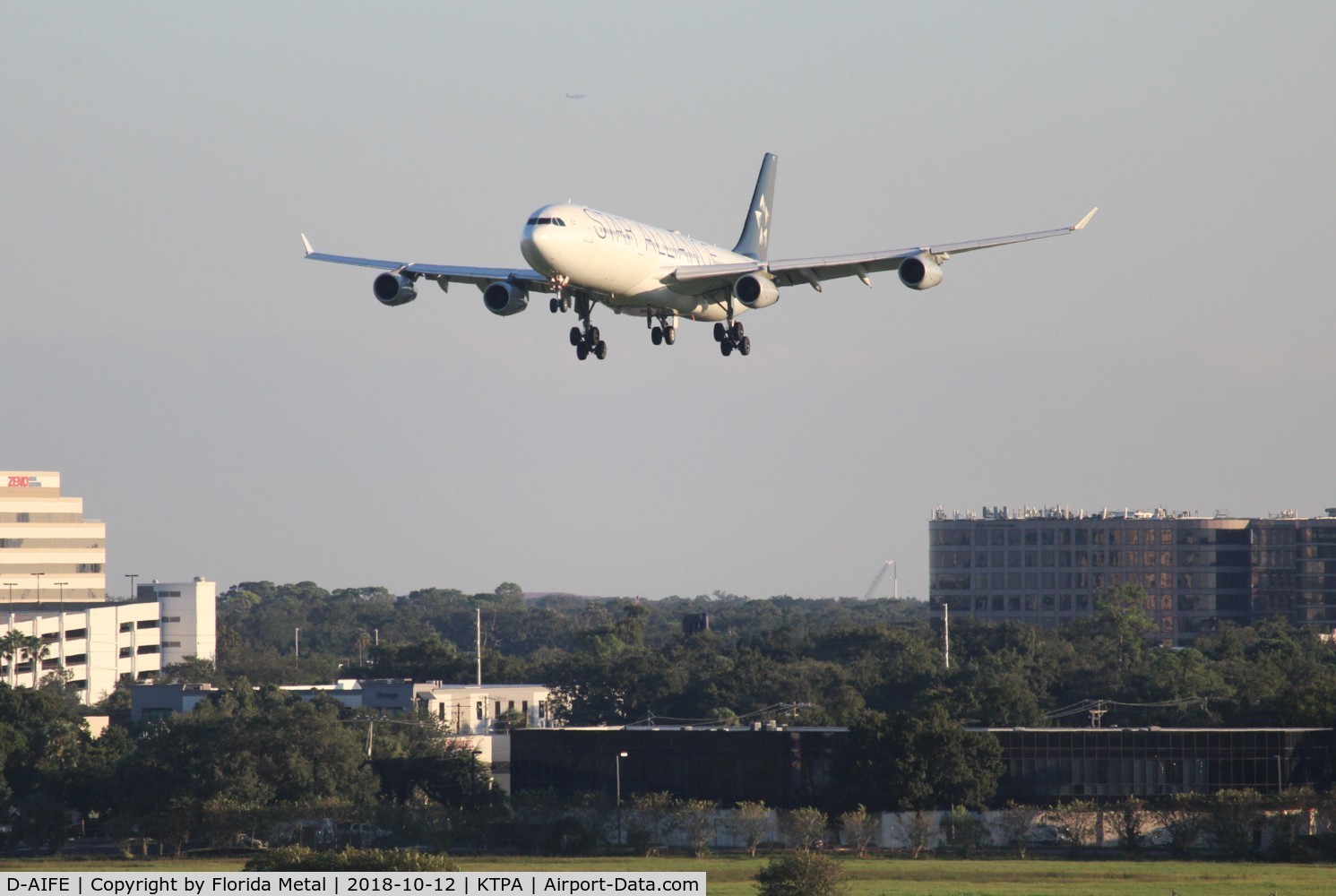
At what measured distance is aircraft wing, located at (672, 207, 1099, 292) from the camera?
76.8 m

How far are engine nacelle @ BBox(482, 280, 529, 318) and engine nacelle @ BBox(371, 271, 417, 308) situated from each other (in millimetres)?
3154

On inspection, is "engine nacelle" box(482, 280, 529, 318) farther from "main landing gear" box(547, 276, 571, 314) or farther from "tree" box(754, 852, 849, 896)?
"tree" box(754, 852, 849, 896)

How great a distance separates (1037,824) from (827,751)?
13.4 metres

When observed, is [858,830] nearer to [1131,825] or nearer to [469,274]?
[1131,825]

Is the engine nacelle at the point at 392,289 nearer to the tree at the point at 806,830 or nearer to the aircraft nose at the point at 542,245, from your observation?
the aircraft nose at the point at 542,245

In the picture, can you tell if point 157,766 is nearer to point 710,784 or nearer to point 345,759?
point 345,759

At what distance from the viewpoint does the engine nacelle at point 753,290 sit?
78000mm

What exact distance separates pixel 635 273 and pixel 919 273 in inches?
440

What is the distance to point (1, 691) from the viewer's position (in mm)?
138625

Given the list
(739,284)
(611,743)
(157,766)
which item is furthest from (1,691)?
(739,284)

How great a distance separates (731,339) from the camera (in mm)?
84312

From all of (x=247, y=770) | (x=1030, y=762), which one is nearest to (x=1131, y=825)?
(x=1030, y=762)

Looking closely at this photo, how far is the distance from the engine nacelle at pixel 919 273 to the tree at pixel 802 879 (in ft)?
83.9

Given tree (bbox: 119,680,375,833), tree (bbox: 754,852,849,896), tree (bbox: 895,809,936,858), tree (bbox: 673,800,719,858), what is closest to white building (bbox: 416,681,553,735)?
tree (bbox: 119,680,375,833)
